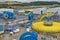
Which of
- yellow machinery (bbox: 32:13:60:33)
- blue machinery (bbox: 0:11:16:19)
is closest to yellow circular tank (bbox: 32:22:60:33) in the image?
yellow machinery (bbox: 32:13:60:33)

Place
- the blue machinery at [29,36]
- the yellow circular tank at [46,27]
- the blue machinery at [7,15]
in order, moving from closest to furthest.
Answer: the blue machinery at [29,36] < the yellow circular tank at [46,27] < the blue machinery at [7,15]

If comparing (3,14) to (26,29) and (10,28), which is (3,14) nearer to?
(10,28)

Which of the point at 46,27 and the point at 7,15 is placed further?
the point at 7,15

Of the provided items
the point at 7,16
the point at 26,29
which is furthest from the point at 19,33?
the point at 7,16

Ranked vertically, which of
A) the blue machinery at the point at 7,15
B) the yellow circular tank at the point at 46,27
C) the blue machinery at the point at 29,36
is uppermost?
the blue machinery at the point at 7,15

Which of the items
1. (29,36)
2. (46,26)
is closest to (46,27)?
(46,26)

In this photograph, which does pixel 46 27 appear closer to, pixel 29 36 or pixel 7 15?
pixel 29 36

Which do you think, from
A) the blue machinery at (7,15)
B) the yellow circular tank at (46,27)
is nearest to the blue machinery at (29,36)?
the yellow circular tank at (46,27)

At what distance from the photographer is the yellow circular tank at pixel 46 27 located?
1.39m

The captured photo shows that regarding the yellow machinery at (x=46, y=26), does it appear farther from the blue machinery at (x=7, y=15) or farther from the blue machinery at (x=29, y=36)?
the blue machinery at (x=7, y=15)

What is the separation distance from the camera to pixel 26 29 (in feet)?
4.76

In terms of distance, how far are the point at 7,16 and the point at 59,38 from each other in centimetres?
57

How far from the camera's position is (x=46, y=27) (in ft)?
4.66

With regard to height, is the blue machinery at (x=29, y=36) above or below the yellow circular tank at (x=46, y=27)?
below
